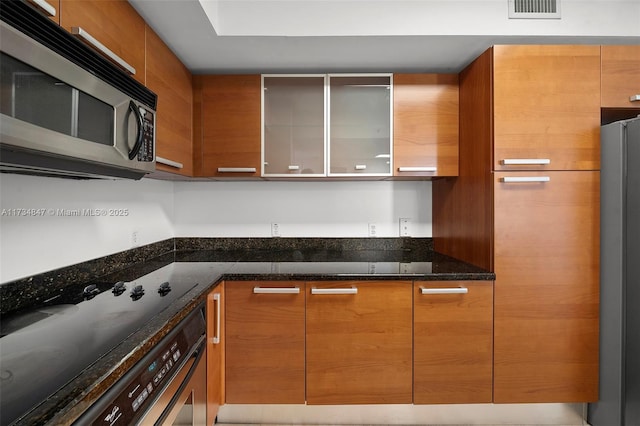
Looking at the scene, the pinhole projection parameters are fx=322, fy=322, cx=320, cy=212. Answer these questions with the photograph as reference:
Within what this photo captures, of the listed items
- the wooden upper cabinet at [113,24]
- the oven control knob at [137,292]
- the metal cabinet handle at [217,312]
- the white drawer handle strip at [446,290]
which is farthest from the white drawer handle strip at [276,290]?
the wooden upper cabinet at [113,24]

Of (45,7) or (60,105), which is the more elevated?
(45,7)

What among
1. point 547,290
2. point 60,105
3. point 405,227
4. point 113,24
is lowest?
point 547,290

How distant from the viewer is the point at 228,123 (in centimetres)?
204

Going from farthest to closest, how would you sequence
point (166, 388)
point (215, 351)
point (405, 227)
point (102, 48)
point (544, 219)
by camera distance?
point (405, 227), point (544, 219), point (215, 351), point (102, 48), point (166, 388)

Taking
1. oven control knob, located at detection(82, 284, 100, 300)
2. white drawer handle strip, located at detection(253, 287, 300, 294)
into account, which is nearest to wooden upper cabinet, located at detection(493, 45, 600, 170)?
white drawer handle strip, located at detection(253, 287, 300, 294)

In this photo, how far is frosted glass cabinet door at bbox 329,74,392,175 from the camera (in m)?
2.03

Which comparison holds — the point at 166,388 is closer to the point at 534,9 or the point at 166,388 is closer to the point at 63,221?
Answer: the point at 63,221

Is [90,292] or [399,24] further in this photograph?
[399,24]

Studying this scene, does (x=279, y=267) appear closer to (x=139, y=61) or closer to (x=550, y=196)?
(x=139, y=61)

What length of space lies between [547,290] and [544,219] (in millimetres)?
375

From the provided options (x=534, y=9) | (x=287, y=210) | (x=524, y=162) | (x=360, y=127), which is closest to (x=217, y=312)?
(x=287, y=210)

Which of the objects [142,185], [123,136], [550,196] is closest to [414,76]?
[550,196]

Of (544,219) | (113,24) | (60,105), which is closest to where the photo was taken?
(60,105)

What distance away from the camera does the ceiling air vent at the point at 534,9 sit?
165 cm
